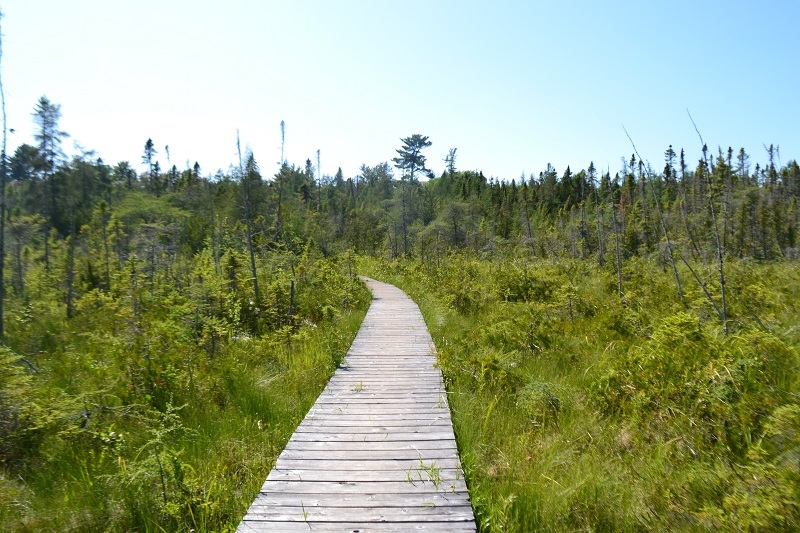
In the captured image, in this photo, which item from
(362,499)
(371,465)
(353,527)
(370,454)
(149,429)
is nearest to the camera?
(353,527)

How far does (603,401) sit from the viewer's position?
15.3ft

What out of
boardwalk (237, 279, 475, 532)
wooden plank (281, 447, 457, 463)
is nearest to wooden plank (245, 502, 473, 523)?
boardwalk (237, 279, 475, 532)

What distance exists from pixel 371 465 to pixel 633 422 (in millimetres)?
2685

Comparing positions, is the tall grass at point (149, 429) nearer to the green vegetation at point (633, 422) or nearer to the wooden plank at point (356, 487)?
the wooden plank at point (356, 487)

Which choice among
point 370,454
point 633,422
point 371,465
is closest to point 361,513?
point 371,465

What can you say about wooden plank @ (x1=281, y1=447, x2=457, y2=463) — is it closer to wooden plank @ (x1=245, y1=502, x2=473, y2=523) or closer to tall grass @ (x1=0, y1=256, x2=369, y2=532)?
tall grass @ (x1=0, y1=256, x2=369, y2=532)

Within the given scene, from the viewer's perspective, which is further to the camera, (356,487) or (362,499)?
(356,487)

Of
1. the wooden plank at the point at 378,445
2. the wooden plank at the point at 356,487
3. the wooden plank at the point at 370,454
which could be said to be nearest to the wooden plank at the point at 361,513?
the wooden plank at the point at 356,487

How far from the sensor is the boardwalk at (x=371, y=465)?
9.25 feet

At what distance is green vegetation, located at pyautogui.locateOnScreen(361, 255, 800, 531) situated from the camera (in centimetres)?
285

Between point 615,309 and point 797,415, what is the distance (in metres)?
5.31

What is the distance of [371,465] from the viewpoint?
11.6ft

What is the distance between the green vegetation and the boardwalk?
25cm

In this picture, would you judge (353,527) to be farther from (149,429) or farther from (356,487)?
(149,429)
